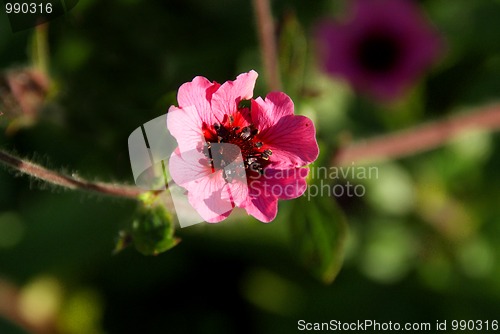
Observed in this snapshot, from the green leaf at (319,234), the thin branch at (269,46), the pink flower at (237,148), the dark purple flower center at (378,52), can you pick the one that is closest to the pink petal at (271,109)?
the pink flower at (237,148)

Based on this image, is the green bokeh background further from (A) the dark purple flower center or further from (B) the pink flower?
(B) the pink flower

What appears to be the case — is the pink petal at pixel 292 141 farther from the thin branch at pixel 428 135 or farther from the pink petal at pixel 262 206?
the thin branch at pixel 428 135

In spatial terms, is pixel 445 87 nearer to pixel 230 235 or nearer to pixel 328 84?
pixel 328 84

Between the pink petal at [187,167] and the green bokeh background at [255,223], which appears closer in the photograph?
the pink petal at [187,167]

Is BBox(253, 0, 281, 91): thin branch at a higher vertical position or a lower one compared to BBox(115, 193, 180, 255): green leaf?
higher

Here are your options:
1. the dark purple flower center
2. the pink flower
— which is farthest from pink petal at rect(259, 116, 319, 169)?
the dark purple flower center

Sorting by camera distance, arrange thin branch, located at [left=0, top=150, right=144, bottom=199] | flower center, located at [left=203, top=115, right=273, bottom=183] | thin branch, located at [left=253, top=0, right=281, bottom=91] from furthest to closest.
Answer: thin branch, located at [left=253, top=0, right=281, bottom=91], flower center, located at [left=203, top=115, right=273, bottom=183], thin branch, located at [left=0, top=150, right=144, bottom=199]

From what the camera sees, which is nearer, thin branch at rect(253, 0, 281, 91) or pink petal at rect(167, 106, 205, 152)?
pink petal at rect(167, 106, 205, 152)

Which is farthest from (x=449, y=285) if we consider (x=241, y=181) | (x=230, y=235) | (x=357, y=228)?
(x=241, y=181)
